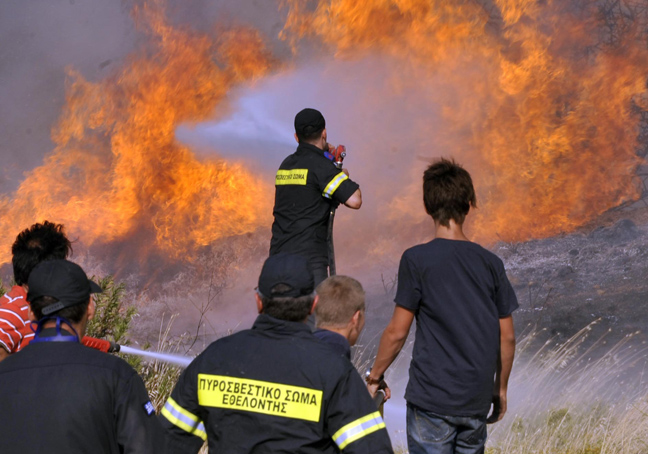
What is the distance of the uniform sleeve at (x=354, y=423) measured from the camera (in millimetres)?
2260

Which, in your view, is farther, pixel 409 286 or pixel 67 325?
pixel 409 286

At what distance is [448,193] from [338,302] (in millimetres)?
755

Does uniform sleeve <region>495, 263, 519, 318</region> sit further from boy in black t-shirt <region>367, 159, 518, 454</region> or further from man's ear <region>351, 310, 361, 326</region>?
man's ear <region>351, 310, 361, 326</region>

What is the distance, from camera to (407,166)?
13078mm

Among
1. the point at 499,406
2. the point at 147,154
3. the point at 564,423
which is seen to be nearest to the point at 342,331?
the point at 499,406

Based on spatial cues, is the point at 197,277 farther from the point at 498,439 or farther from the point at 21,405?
the point at 21,405

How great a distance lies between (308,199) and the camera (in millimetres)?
4801

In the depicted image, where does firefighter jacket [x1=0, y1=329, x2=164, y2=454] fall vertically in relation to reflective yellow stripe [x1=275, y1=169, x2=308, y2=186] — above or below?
below

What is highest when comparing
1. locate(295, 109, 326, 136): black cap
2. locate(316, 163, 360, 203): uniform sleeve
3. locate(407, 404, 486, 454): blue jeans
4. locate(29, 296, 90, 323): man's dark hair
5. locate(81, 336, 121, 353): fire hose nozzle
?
locate(295, 109, 326, 136): black cap

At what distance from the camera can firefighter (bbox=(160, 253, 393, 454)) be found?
7.52 ft

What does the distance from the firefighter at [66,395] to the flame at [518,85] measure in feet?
34.0

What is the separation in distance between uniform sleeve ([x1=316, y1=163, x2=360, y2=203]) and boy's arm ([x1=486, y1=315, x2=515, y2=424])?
1.61m

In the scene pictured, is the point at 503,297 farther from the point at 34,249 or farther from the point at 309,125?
the point at 34,249

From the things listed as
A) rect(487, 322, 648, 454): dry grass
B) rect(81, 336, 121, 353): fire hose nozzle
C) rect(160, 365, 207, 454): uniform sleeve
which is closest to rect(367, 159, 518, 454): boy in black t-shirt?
rect(160, 365, 207, 454): uniform sleeve
